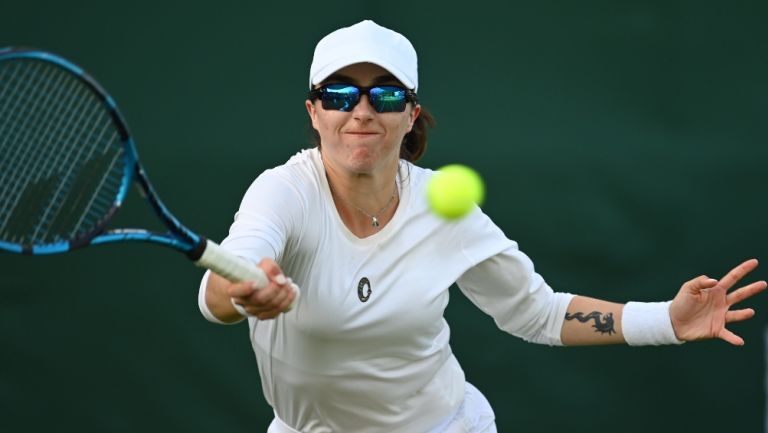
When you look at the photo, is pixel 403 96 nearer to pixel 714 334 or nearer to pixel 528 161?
pixel 714 334

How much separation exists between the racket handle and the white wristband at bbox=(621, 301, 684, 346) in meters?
1.13

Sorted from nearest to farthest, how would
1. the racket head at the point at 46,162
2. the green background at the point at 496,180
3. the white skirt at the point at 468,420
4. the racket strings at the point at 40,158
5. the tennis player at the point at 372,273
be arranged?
1. the racket head at the point at 46,162
2. the racket strings at the point at 40,158
3. the tennis player at the point at 372,273
4. the white skirt at the point at 468,420
5. the green background at the point at 496,180

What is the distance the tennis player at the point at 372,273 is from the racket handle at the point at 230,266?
9.8 inches

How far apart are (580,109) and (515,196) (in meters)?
0.36

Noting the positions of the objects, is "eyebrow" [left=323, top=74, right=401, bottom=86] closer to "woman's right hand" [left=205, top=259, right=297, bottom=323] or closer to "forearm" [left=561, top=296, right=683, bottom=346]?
"woman's right hand" [left=205, top=259, right=297, bottom=323]

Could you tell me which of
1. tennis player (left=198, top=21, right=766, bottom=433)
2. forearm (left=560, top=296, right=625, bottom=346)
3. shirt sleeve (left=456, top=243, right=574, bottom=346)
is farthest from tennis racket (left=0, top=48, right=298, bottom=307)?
forearm (left=560, top=296, right=625, bottom=346)

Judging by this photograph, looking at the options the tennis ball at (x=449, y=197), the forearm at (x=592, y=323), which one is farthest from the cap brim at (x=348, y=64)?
the forearm at (x=592, y=323)

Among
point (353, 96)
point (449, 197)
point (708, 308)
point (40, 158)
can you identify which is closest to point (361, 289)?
point (449, 197)

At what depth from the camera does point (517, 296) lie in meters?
3.31

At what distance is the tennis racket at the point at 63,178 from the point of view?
8.02 ft

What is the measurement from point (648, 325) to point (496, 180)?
115 cm

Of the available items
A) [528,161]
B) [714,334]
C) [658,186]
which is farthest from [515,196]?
[714,334]

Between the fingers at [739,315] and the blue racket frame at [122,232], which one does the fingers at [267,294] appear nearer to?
the blue racket frame at [122,232]

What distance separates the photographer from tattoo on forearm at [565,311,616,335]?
10.8 ft
